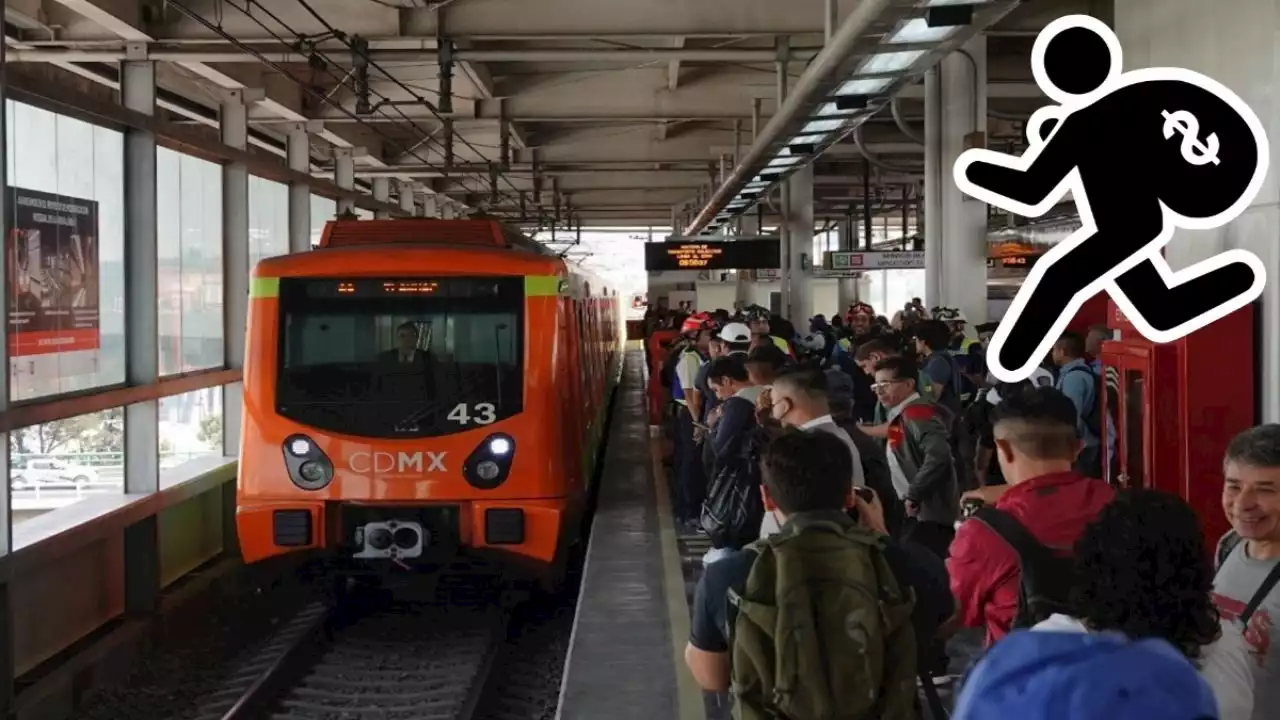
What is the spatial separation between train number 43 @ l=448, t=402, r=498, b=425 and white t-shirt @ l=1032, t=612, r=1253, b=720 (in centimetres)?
589

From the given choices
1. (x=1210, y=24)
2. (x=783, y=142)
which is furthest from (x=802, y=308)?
(x=1210, y=24)

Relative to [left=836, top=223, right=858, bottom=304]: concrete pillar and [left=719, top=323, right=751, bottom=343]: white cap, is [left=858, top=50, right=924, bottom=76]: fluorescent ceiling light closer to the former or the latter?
[left=719, top=323, right=751, bottom=343]: white cap

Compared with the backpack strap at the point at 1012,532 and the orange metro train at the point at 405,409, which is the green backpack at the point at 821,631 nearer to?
the backpack strap at the point at 1012,532

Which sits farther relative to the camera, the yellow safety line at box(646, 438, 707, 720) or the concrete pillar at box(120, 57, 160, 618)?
the concrete pillar at box(120, 57, 160, 618)

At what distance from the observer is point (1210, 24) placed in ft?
20.2

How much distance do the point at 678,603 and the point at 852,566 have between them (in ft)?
13.9

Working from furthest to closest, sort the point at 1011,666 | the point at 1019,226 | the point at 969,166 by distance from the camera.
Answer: the point at 1019,226 → the point at 969,166 → the point at 1011,666

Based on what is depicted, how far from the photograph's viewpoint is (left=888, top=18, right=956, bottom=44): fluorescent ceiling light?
6.42 m

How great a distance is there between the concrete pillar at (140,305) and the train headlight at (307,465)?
1.99 metres

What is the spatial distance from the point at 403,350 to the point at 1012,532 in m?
5.47

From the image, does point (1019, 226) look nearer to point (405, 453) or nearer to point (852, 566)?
point (405, 453)

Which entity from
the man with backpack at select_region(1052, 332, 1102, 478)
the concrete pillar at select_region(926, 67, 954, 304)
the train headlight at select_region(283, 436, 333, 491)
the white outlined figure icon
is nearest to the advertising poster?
the train headlight at select_region(283, 436, 333, 491)

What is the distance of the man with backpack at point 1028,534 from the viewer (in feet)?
10.3

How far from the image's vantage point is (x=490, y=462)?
26.5 feet
